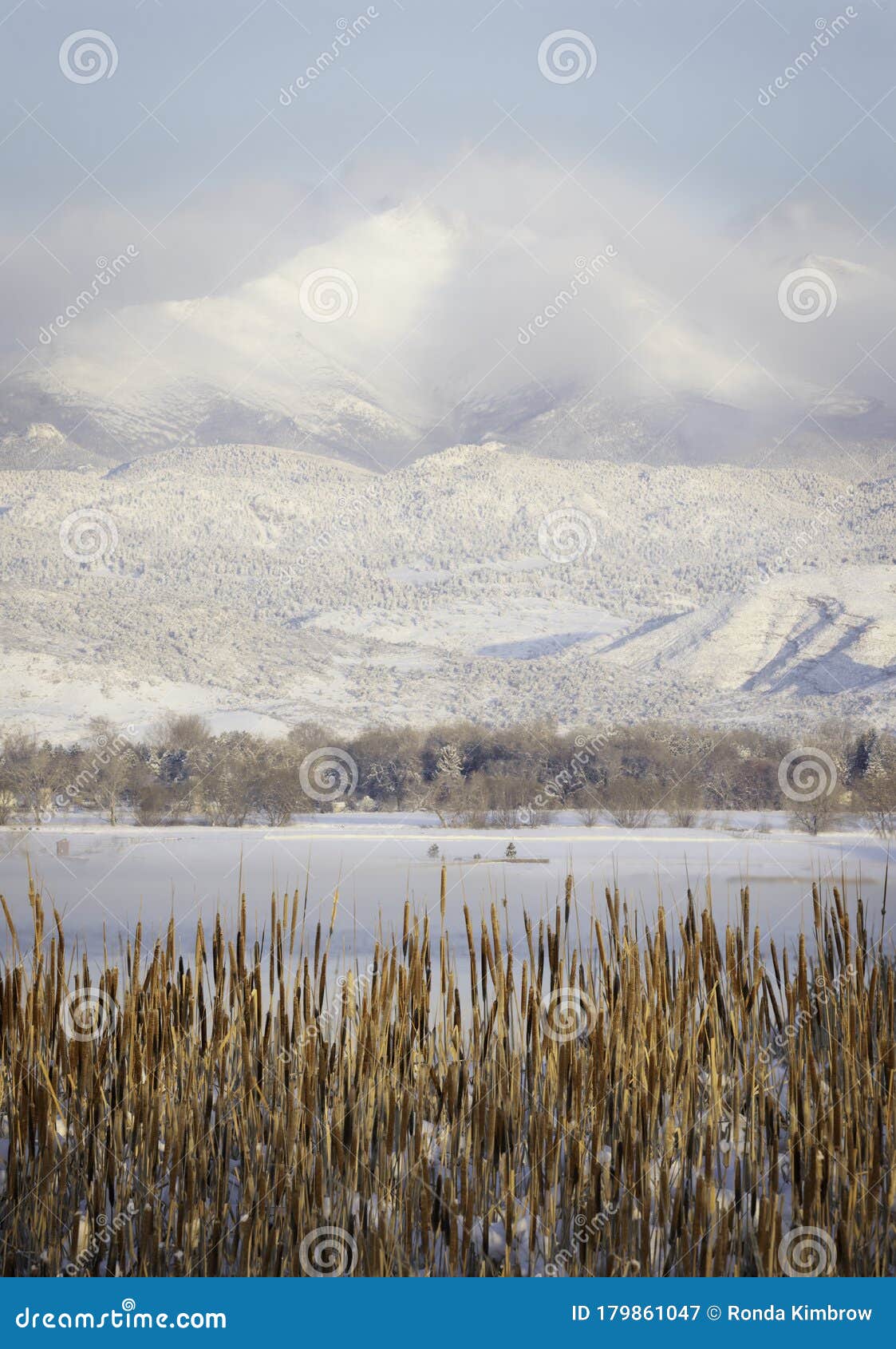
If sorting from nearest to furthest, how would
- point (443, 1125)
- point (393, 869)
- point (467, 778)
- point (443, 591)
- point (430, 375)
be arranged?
point (443, 1125) → point (393, 869) → point (467, 778) → point (443, 591) → point (430, 375)

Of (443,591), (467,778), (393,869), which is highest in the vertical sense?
(443,591)

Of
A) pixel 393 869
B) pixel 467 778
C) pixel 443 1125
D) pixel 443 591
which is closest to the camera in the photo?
pixel 443 1125

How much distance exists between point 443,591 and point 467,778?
4777cm

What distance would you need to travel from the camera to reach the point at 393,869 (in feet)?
51.2

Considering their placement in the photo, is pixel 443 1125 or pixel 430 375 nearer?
pixel 443 1125

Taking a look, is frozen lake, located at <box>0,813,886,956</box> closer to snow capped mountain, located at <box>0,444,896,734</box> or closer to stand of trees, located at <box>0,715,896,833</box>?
stand of trees, located at <box>0,715,896,833</box>

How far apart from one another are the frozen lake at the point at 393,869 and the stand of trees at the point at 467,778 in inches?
52.9

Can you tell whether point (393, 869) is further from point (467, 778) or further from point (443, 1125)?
point (467, 778)

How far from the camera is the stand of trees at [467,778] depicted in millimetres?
26391

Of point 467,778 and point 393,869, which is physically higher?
point 467,778

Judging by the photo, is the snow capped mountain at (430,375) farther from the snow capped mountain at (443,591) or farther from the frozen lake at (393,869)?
the frozen lake at (393,869)

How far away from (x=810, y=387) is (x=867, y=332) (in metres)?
6.32

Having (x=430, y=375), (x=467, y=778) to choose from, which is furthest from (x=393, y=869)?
(x=430, y=375)

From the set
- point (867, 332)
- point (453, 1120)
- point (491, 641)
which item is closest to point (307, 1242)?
point (453, 1120)
